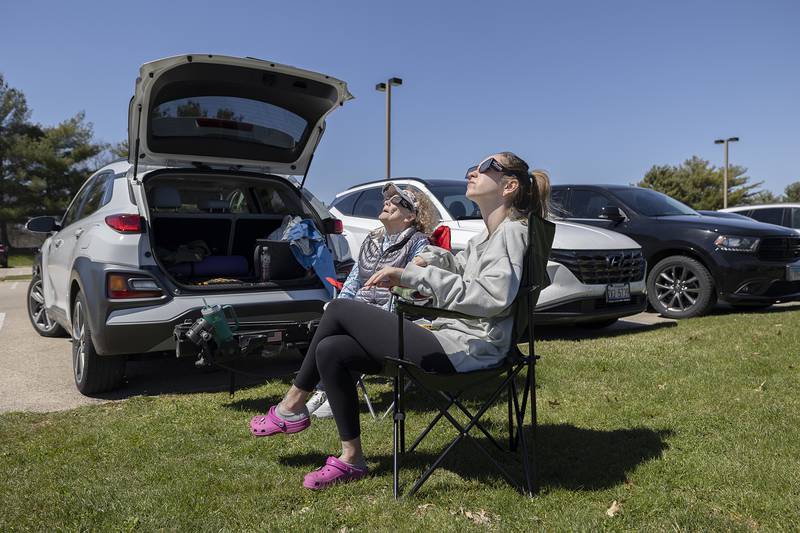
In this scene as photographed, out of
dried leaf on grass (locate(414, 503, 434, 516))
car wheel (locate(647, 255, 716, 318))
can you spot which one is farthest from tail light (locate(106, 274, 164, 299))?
car wheel (locate(647, 255, 716, 318))

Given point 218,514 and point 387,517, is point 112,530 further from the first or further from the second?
point 387,517

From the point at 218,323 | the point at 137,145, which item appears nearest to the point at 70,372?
the point at 137,145

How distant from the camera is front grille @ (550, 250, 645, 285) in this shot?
6.34 metres

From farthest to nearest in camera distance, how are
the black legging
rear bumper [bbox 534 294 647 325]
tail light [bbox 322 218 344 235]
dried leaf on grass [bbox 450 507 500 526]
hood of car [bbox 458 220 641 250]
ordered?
hood of car [bbox 458 220 641 250] < rear bumper [bbox 534 294 647 325] < tail light [bbox 322 218 344 235] < the black legging < dried leaf on grass [bbox 450 507 500 526]

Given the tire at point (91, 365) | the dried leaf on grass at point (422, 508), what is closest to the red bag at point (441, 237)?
the dried leaf on grass at point (422, 508)

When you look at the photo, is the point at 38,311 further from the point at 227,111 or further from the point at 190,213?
the point at 227,111

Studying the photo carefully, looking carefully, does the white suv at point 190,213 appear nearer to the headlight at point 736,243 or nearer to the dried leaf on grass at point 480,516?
the dried leaf on grass at point 480,516

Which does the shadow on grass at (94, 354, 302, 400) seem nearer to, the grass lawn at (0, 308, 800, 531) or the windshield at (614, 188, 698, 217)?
the grass lawn at (0, 308, 800, 531)

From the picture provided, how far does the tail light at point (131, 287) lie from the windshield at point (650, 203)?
619cm

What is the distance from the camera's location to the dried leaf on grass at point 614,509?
265cm

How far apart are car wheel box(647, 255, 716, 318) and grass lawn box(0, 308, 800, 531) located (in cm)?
305

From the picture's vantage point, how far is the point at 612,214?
8.28 metres

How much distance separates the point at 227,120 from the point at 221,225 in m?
1.25

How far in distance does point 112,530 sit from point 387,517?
1.07 meters
